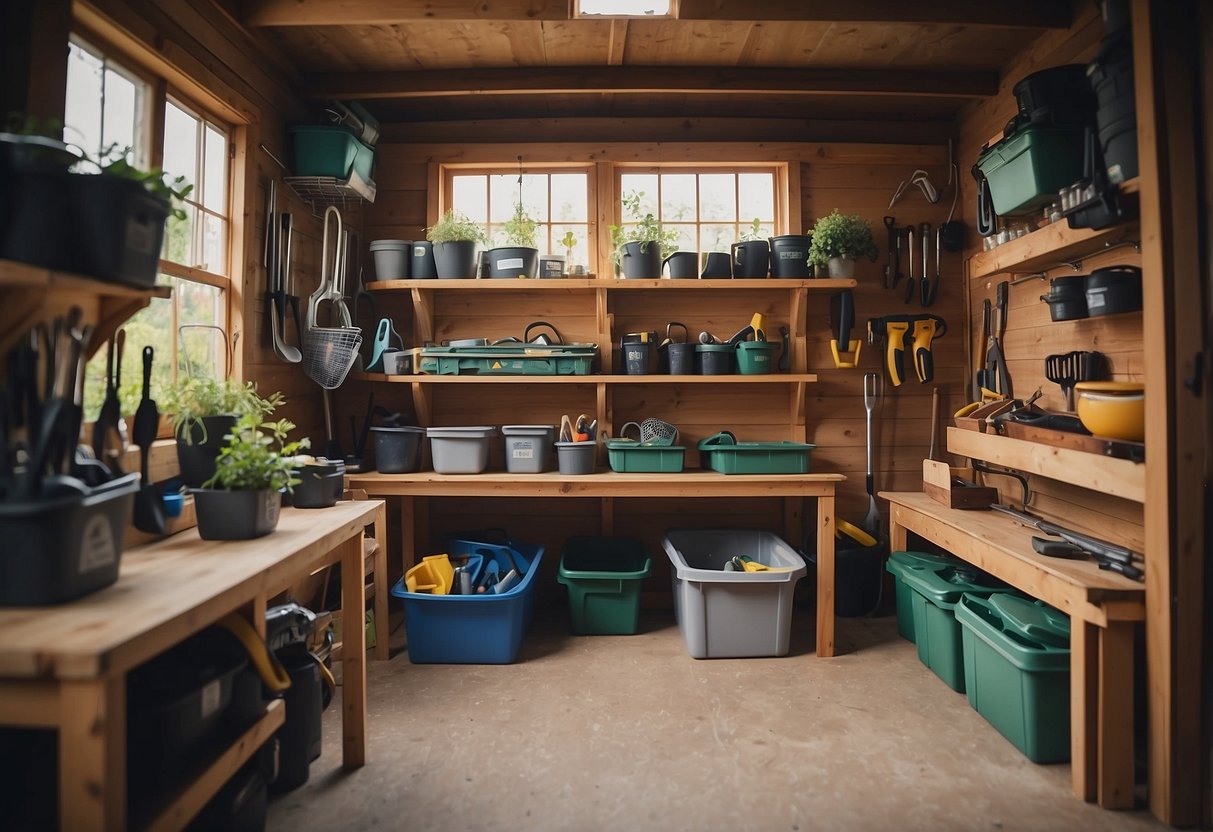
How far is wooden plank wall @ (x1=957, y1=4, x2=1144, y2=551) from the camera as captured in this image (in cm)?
242

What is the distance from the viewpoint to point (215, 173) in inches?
106

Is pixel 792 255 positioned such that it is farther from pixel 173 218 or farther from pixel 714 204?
pixel 173 218

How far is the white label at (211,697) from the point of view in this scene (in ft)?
4.61

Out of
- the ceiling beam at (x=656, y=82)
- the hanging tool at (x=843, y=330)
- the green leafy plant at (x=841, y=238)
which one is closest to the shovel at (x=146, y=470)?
the ceiling beam at (x=656, y=82)

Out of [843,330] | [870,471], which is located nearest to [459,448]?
[843,330]

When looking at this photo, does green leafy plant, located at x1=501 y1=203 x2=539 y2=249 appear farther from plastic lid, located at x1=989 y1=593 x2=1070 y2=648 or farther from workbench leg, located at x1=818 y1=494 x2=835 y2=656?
plastic lid, located at x1=989 y1=593 x2=1070 y2=648

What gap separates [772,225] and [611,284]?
3.48 ft

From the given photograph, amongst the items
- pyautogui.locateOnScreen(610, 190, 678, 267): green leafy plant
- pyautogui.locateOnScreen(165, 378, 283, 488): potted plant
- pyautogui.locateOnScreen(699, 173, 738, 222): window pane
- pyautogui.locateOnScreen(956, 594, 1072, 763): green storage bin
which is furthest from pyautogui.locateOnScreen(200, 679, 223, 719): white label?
pyautogui.locateOnScreen(699, 173, 738, 222): window pane

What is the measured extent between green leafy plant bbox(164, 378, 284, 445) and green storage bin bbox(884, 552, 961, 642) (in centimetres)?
266

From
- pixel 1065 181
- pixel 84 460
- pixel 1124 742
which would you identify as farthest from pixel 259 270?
pixel 1124 742

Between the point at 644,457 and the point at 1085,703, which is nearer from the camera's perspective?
the point at 1085,703

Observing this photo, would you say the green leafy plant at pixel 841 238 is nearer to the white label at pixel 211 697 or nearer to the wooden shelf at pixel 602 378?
the wooden shelf at pixel 602 378

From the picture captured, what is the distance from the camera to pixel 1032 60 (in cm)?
298

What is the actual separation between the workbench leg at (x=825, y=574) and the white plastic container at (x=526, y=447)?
4.33 feet
